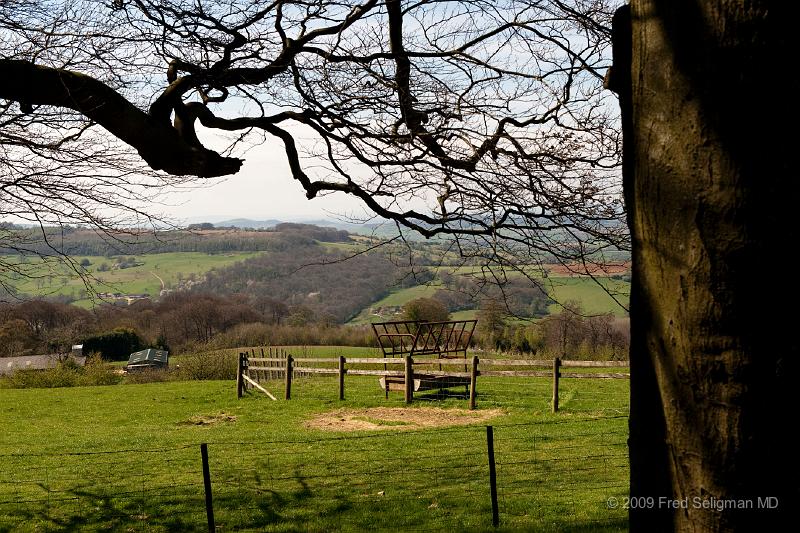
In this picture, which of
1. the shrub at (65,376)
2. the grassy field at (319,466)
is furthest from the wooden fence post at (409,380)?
the shrub at (65,376)

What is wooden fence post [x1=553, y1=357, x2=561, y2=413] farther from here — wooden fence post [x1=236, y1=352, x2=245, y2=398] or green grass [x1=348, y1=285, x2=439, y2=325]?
green grass [x1=348, y1=285, x2=439, y2=325]

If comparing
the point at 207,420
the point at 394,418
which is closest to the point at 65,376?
the point at 207,420

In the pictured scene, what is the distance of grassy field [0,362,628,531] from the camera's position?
26.8ft

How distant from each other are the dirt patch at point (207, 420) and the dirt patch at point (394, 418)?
2.38m

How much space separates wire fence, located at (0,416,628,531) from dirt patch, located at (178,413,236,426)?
477 centimetres

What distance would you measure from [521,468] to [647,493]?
7.76 meters

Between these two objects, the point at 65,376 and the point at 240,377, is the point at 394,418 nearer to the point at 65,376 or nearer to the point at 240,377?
the point at 240,377

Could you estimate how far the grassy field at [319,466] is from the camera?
8156 mm

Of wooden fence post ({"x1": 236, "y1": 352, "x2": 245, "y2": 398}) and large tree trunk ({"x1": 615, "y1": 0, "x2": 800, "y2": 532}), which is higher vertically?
large tree trunk ({"x1": 615, "y1": 0, "x2": 800, "y2": 532})

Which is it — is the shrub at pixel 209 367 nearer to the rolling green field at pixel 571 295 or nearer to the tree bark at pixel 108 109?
the rolling green field at pixel 571 295

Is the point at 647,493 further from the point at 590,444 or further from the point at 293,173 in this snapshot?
the point at 590,444

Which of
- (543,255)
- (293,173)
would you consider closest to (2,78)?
(293,173)

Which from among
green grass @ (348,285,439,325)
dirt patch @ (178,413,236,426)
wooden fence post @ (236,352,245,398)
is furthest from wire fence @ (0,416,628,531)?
green grass @ (348,285,439,325)

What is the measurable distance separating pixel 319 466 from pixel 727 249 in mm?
9364
